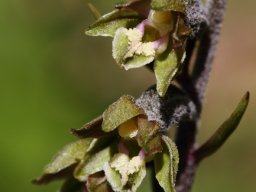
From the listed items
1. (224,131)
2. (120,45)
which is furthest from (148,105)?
(224,131)

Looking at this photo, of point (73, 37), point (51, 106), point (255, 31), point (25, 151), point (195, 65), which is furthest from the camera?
point (255, 31)

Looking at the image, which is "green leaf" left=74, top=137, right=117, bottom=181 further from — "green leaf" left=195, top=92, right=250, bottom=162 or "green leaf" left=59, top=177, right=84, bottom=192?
"green leaf" left=195, top=92, right=250, bottom=162

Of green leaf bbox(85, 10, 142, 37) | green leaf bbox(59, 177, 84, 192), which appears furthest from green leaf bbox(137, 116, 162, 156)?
green leaf bbox(59, 177, 84, 192)

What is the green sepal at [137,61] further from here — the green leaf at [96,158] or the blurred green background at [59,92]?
the blurred green background at [59,92]

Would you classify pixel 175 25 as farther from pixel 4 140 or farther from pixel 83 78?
pixel 83 78

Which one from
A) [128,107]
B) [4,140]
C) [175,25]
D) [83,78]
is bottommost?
[83,78]

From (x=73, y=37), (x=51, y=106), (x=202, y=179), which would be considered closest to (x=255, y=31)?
(x=73, y=37)
